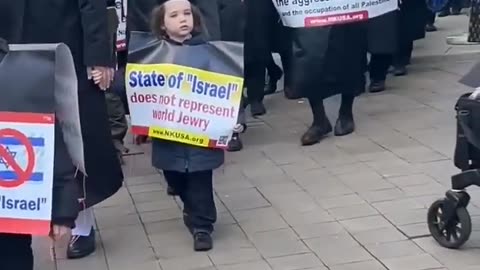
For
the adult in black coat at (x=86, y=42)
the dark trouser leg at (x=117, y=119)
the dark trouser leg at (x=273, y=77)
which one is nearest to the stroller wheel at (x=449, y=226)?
the adult in black coat at (x=86, y=42)

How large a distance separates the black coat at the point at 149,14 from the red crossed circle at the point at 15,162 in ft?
6.80

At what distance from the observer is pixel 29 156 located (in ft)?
11.5

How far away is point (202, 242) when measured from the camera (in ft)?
17.6

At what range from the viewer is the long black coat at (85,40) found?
5004mm

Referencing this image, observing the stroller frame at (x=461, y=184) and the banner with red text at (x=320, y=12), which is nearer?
the stroller frame at (x=461, y=184)

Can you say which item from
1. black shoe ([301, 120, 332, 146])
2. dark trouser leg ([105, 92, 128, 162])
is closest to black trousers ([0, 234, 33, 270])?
dark trouser leg ([105, 92, 128, 162])

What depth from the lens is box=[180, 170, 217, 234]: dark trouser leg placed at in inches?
210

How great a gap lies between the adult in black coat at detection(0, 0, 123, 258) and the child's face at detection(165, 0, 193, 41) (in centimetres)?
34

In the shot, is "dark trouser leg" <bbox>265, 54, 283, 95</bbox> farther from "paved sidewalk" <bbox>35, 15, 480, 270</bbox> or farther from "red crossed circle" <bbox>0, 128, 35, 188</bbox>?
"red crossed circle" <bbox>0, 128, 35, 188</bbox>

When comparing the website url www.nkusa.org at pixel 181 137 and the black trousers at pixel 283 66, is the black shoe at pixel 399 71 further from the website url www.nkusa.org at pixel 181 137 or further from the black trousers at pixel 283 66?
the website url www.nkusa.org at pixel 181 137

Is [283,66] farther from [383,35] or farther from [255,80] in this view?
[383,35]

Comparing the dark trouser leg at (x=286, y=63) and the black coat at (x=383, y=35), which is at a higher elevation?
the black coat at (x=383, y=35)

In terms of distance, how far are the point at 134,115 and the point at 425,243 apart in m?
1.56

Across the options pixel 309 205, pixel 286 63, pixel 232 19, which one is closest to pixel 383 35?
pixel 286 63
